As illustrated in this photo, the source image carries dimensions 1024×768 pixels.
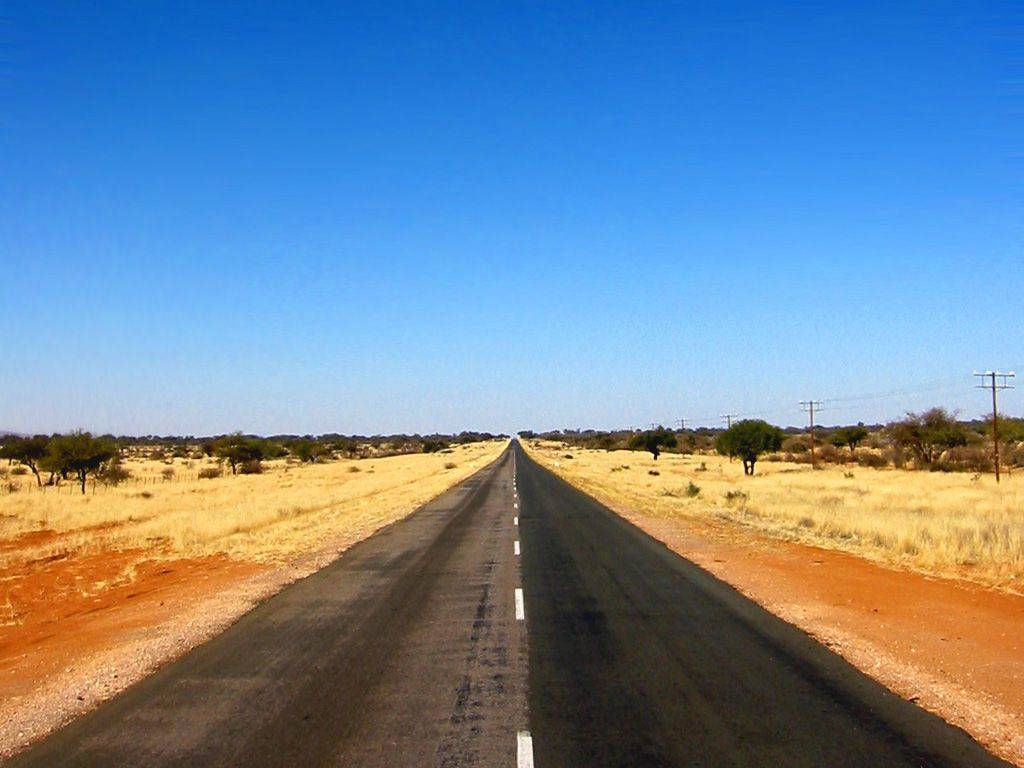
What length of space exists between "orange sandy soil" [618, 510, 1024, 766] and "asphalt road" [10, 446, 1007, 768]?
0.42 meters

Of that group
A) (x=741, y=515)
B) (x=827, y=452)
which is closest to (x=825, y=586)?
(x=741, y=515)

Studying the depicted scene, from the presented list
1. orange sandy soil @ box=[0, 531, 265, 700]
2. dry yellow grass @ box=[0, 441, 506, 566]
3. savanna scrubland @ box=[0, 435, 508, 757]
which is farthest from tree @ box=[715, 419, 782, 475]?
orange sandy soil @ box=[0, 531, 265, 700]

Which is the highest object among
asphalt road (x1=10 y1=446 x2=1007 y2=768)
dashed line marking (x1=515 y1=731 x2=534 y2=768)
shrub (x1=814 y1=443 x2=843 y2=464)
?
dashed line marking (x1=515 y1=731 x2=534 y2=768)

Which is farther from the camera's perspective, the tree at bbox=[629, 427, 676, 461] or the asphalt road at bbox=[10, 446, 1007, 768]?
the tree at bbox=[629, 427, 676, 461]

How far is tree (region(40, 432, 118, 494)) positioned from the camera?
1828 inches

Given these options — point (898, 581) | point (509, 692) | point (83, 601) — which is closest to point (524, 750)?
point (509, 692)

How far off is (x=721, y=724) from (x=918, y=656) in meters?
3.96

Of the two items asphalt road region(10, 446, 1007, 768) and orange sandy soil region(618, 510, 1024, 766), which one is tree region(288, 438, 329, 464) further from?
asphalt road region(10, 446, 1007, 768)

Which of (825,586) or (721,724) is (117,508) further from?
(721,724)

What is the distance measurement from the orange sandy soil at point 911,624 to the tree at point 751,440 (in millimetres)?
51200

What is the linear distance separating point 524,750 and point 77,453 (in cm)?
4770

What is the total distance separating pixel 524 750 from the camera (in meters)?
6.29

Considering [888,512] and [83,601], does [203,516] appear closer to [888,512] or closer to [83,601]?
[83,601]

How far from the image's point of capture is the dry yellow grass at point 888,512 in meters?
17.0
